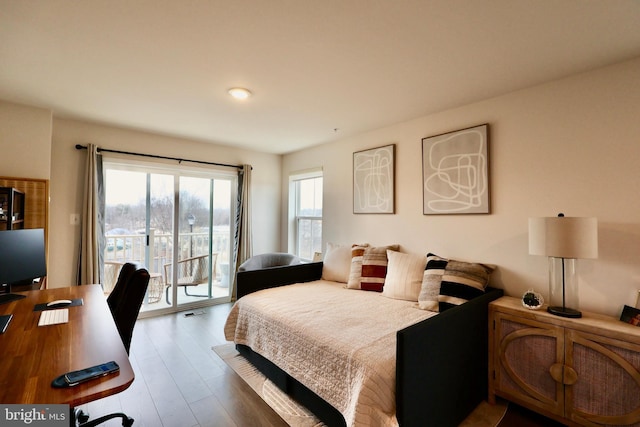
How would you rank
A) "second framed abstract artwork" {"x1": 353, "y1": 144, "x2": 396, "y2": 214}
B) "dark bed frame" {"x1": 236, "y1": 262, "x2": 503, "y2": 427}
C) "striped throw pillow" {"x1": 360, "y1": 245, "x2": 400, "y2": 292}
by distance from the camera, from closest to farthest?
"dark bed frame" {"x1": 236, "y1": 262, "x2": 503, "y2": 427} → "striped throw pillow" {"x1": 360, "y1": 245, "x2": 400, "y2": 292} → "second framed abstract artwork" {"x1": 353, "y1": 144, "x2": 396, "y2": 214}

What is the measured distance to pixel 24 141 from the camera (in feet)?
9.20

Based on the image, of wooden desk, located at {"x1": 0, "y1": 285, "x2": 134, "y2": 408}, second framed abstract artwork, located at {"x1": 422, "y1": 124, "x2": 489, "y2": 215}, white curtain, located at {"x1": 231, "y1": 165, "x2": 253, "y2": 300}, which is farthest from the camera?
white curtain, located at {"x1": 231, "y1": 165, "x2": 253, "y2": 300}

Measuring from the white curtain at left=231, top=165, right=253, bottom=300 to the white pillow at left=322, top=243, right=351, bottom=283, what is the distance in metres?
1.50

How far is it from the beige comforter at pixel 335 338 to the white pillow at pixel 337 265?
0.32 meters

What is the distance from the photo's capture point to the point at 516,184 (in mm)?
2414

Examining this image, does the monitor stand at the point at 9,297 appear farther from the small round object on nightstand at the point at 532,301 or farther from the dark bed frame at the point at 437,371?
the small round object on nightstand at the point at 532,301

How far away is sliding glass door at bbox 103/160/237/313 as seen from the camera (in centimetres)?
368

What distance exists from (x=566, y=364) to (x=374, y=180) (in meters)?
2.36

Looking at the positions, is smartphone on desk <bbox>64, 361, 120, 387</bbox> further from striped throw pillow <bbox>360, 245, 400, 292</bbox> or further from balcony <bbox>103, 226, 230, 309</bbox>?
balcony <bbox>103, 226, 230, 309</bbox>

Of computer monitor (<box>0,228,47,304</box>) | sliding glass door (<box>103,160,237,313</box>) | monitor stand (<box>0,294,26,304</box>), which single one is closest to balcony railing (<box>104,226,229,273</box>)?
sliding glass door (<box>103,160,237,313</box>)

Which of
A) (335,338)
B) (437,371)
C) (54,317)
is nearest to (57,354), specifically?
(54,317)

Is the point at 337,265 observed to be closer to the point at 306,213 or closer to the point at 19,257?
the point at 306,213

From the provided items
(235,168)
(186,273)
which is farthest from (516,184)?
(186,273)

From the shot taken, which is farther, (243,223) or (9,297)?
(243,223)
